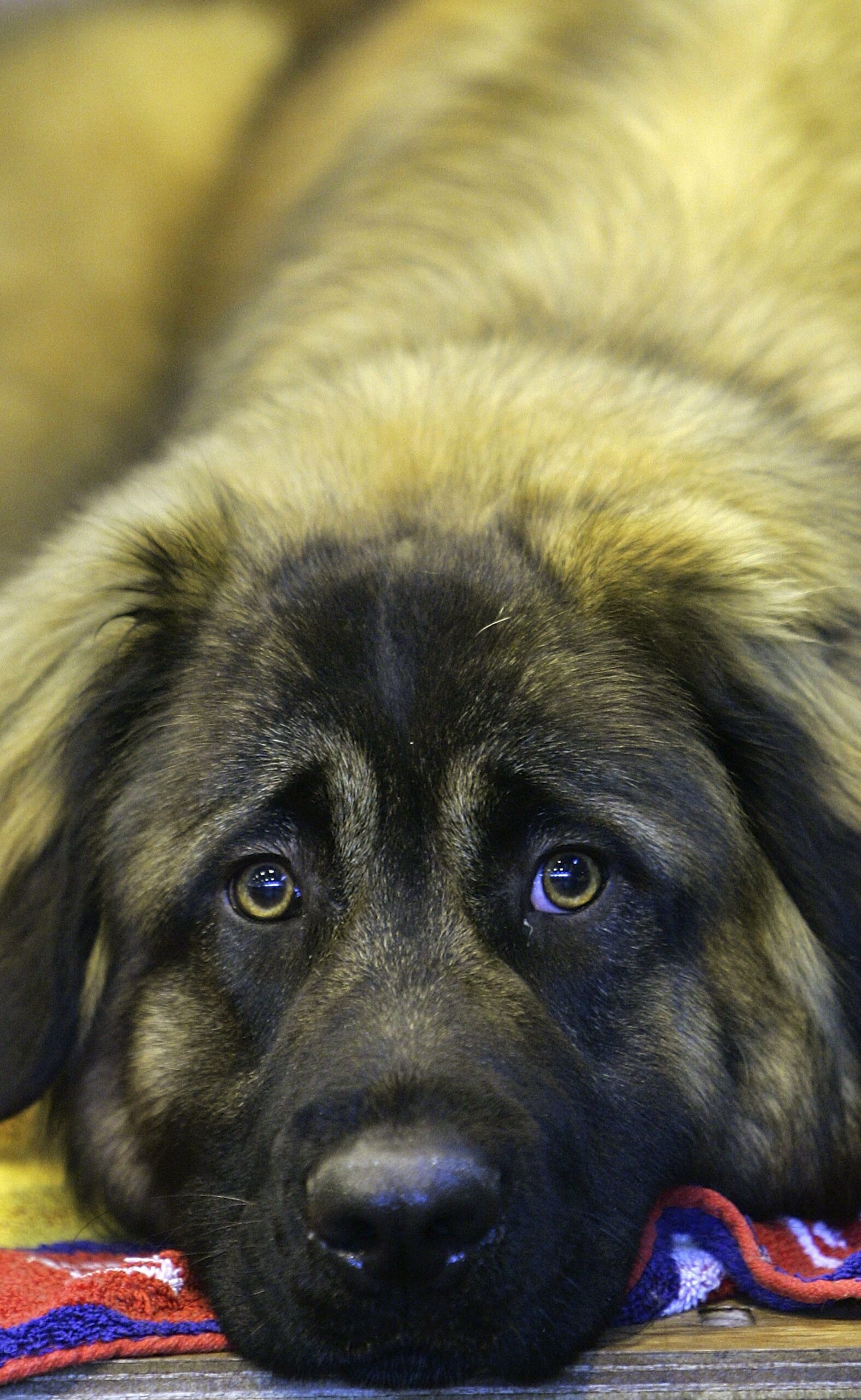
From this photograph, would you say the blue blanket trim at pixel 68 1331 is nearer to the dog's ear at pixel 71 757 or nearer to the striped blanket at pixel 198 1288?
the striped blanket at pixel 198 1288

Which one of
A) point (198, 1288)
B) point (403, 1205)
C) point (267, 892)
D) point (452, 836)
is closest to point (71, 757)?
point (267, 892)

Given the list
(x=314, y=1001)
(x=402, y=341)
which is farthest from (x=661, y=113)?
(x=314, y=1001)

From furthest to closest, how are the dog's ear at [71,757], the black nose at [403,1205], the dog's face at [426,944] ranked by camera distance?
1. the dog's ear at [71,757]
2. the dog's face at [426,944]
3. the black nose at [403,1205]

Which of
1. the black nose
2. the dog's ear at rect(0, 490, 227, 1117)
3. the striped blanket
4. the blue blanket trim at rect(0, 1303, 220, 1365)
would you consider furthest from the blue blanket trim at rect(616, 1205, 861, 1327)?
the dog's ear at rect(0, 490, 227, 1117)

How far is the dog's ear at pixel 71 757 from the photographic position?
1.94 m

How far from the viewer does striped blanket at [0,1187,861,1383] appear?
1.50 m

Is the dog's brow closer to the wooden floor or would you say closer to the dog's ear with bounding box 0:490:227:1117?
the dog's ear with bounding box 0:490:227:1117

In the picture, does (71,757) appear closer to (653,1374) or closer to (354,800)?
(354,800)

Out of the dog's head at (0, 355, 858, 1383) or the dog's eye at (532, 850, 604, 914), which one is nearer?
the dog's head at (0, 355, 858, 1383)

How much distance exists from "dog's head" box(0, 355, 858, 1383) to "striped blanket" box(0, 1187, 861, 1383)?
4 cm

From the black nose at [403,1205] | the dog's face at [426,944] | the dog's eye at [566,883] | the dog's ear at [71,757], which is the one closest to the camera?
the black nose at [403,1205]

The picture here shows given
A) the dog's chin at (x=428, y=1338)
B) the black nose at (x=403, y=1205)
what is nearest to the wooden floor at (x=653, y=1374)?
the dog's chin at (x=428, y=1338)

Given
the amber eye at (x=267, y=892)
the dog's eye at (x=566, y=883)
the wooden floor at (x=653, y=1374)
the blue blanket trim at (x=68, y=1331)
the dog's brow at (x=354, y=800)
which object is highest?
the dog's brow at (x=354, y=800)

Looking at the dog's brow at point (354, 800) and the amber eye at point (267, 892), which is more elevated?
the dog's brow at point (354, 800)
